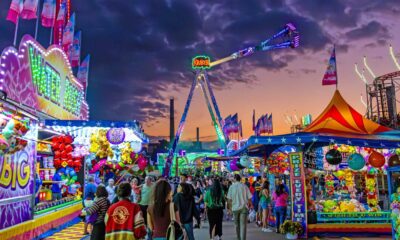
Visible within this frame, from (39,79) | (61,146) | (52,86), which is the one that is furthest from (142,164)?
(39,79)

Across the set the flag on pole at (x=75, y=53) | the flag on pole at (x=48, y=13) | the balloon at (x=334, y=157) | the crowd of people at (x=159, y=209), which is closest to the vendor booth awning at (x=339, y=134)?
the balloon at (x=334, y=157)

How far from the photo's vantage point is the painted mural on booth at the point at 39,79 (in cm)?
1162

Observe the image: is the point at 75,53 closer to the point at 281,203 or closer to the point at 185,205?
the point at 281,203

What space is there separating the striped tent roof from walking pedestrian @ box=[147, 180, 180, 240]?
7961mm

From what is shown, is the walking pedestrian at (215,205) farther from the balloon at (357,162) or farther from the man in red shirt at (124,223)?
the man in red shirt at (124,223)

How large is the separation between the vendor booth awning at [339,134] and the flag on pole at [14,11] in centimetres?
875

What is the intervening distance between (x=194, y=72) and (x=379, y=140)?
45608 mm

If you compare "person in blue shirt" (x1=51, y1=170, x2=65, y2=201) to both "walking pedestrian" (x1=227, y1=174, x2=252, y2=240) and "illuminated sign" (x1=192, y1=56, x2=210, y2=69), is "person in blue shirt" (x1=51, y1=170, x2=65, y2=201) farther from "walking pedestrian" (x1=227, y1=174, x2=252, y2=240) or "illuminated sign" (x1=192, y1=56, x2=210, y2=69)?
"illuminated sign" (x1=192, y1=56, x2=210, y2=69)

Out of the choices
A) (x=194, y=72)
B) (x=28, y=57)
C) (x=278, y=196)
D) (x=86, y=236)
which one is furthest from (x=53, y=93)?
(x=194, y=72)

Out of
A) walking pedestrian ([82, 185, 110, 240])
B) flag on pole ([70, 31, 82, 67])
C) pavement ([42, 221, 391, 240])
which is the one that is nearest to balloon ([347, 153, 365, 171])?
pavement ([42, 221, 391, 240])

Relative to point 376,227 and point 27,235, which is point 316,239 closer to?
point 376,227

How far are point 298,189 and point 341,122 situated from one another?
10.3 feet

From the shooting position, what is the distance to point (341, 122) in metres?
12.5

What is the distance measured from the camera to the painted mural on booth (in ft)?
38.1
